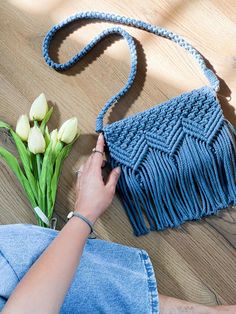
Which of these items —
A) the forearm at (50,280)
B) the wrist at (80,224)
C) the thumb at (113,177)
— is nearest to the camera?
the forearm at (50,280)

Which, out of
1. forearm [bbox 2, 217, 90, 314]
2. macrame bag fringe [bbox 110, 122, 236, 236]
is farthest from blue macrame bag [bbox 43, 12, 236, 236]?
forearm [bbox 2, 217, 90, 314]

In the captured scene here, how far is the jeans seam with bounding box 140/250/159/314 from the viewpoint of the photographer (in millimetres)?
928

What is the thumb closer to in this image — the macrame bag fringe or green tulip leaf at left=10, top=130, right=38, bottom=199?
the macrame bag fringe

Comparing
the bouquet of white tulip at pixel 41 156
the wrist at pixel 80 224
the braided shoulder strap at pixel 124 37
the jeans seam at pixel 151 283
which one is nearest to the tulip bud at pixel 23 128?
the bouquet of white tulip at pixel 41 156

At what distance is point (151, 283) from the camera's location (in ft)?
3.11

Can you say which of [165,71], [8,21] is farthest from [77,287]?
[8,21]

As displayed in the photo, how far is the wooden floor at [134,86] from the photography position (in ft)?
3.35

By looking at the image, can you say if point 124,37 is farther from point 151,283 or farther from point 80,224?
point 151,283

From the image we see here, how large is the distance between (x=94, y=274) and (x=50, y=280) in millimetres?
176

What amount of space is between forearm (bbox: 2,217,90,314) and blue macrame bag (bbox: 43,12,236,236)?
0.23 m

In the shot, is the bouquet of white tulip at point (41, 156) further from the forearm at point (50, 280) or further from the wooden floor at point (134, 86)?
the forearm at point (50, 280)

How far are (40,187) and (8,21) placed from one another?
16.7 inches

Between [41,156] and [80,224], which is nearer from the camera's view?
[80,224]

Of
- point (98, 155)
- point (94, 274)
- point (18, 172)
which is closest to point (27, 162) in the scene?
point (18, 172)
